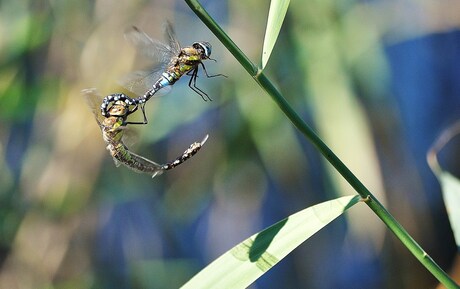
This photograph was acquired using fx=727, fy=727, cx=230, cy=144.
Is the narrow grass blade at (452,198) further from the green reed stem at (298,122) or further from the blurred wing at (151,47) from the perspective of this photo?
the blurred wing at (151,47)

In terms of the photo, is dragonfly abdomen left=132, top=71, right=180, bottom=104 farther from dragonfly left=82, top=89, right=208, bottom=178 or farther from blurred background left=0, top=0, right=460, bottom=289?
blurred background left=0, top=0, right=460, bottom=289

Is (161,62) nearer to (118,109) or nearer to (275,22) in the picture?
(118,109)

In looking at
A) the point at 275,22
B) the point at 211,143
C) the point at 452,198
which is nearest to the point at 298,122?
the point at 275,22

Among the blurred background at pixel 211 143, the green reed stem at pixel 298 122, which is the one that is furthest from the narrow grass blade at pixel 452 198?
the blurred background at pixel 211 143

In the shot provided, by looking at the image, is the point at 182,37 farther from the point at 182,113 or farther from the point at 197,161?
the point at 197,161

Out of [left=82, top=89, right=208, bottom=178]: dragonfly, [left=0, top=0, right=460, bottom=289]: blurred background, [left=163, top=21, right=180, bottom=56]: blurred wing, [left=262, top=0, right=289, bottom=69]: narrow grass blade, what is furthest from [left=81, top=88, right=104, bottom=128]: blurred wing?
[left=0, top=0, right=460, bottom=289]: blurred background

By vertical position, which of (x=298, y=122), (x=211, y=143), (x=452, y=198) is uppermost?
(x=298, y=122)

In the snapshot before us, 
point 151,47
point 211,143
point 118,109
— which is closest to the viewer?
point 118,109
